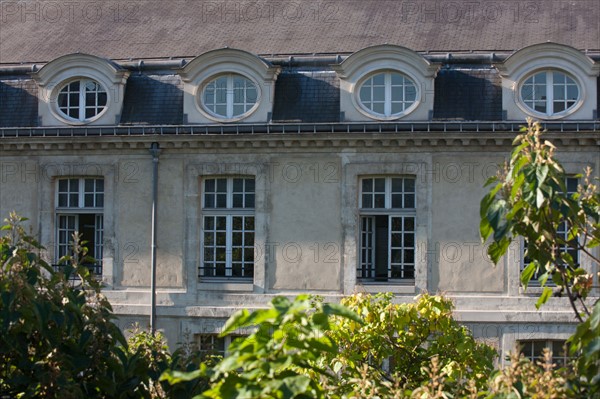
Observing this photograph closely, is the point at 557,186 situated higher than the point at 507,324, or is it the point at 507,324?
the point at 557,186

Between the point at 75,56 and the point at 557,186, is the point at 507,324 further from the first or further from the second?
the point at 557,186

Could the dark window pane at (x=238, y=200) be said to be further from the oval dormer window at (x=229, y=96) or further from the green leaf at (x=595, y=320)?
the green leaf at (x=595, y=320)

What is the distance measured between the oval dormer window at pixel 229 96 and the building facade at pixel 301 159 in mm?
24

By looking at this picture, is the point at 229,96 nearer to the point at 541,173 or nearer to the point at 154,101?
the point at 154,101

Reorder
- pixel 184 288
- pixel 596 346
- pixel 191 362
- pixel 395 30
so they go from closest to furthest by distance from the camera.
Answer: pixel 596 346 → pixel 191 362 → pixel 184 288 → pixel 395 30

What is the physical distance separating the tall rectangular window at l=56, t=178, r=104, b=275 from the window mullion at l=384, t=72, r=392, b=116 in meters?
4.96

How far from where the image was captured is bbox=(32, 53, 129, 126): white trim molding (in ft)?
58.8

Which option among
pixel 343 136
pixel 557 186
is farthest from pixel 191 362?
pixel 343 136

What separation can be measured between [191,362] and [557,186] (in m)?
2.62

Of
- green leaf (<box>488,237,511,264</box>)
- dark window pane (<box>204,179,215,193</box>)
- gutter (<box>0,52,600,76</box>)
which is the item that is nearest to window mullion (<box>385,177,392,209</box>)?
gutter (<box>0,52,600,76</box>)

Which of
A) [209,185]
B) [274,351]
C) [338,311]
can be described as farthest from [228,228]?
[338,311]

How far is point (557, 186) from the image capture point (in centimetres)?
504

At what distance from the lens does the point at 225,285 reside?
17.6 m

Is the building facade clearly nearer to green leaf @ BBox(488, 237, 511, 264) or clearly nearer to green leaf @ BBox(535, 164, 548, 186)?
green leaf @ BBox(488, 237, 511, 264)
